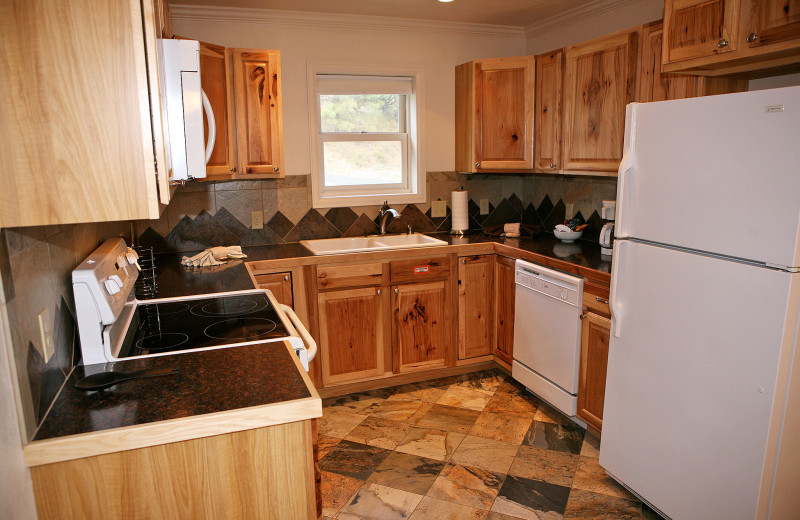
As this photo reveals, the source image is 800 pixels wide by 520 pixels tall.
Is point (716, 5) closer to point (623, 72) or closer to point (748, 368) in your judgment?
point (623, 72)

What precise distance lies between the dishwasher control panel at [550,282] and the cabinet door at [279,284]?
139 centimetres

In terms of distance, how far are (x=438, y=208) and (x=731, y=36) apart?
7.66 feet

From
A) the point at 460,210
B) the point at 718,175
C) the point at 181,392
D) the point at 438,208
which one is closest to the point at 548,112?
the point at 460,210

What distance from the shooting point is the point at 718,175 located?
1871mm

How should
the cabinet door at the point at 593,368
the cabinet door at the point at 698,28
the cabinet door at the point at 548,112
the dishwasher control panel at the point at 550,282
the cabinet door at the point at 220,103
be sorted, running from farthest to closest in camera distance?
the cabinet door at the point at 548,112 → the cabinet door at the point at 220,103 → the dishwasher control panel at the point at 550,282 → the cabinet door at the point at 593,368 → the cabinet door at the point at 698,28

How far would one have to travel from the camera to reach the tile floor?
2402 millimetres

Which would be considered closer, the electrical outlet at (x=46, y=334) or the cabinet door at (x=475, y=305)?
the electrical outlet at (x=46, y=334)

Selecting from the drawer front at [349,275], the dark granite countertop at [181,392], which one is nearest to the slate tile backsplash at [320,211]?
the drawer front at [349,275]

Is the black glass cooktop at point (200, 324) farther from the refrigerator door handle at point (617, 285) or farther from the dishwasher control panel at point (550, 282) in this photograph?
the dishwasher control panel at point (550, 282)

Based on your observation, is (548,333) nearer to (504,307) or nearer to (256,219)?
(504,307)

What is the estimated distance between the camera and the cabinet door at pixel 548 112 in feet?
11.3

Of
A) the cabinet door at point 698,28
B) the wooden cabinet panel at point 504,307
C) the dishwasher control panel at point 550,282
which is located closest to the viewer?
the cabinet door at point 698,28

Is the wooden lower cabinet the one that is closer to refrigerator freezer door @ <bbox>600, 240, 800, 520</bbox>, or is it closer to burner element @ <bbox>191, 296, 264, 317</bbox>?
burner element @ <bbox>191, 296, 264, 317</bbox>

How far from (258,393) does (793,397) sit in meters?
1.66
